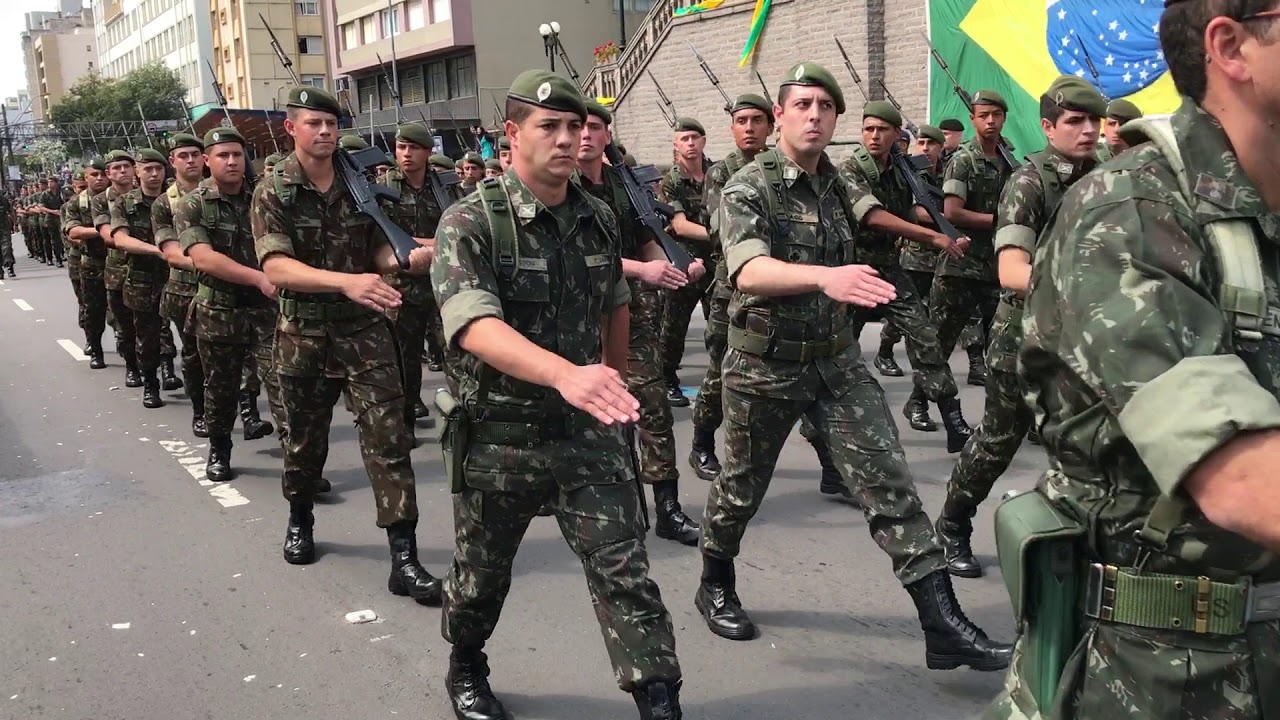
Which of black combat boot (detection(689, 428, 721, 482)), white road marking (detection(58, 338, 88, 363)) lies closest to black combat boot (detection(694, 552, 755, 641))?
black combat boot (detection(689, 428, 721, 482))

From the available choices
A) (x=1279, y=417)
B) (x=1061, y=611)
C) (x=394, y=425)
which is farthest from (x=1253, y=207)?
(x=394, y=425)

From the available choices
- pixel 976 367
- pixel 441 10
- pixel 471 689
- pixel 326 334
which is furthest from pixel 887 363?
pixel 441 10

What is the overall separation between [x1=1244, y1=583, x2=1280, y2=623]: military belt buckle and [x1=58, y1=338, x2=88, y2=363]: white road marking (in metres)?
11.4

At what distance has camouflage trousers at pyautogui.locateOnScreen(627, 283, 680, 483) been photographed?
17.1ft

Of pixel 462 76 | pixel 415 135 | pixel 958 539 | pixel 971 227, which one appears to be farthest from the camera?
pixel 462 76

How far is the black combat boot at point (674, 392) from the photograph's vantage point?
26.9 feet

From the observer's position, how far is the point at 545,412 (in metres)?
3.07

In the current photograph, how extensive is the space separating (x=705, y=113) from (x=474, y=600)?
2048 centimetres

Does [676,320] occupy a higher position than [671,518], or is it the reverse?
[676,320]

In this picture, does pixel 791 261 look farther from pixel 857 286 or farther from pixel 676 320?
pixel 676 320

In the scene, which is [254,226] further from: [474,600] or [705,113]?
[705,113]

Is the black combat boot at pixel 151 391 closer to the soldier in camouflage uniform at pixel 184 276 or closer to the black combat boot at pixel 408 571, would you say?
the soldier in camouflage uniform at pixel 184 276

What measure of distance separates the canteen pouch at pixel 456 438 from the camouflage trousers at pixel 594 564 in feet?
0.23

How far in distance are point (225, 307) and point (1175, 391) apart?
237 inches
